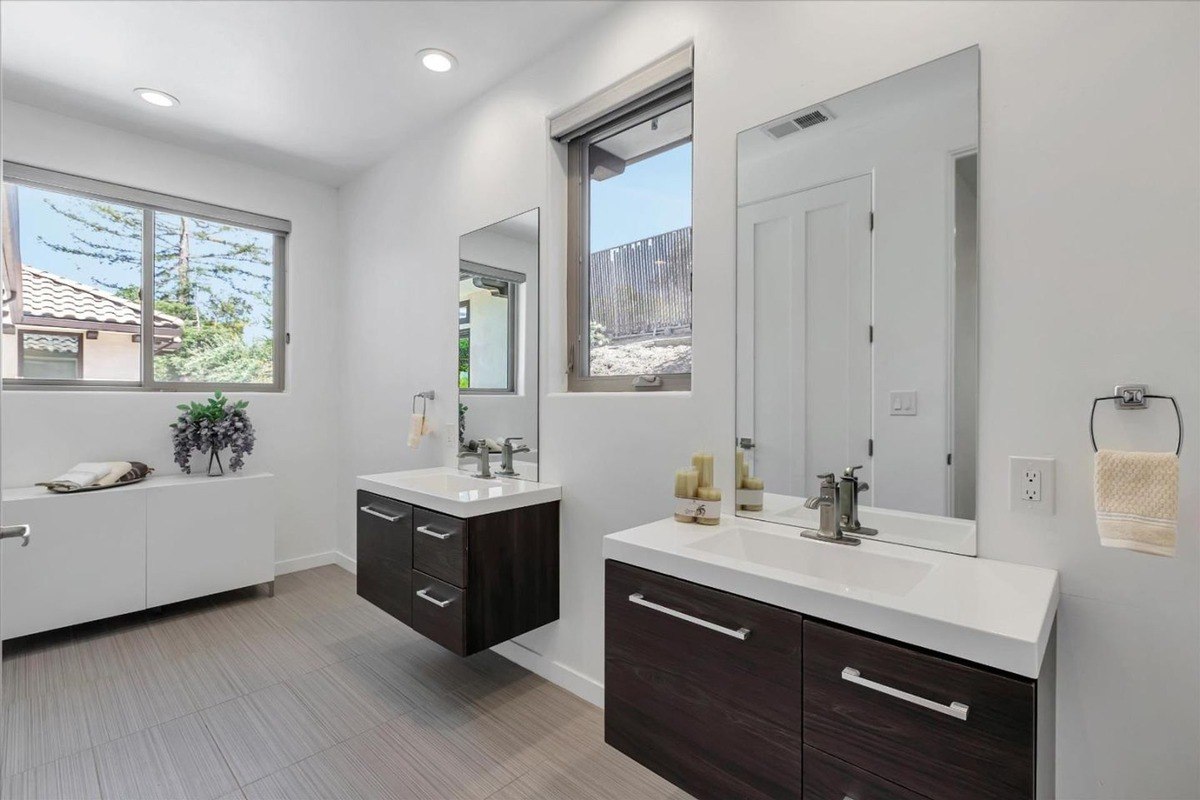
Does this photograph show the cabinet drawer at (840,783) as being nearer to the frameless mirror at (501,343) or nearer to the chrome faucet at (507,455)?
the frameless mirror at (501,343)

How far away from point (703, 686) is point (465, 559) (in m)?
1.04

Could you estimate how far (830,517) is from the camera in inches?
61.2

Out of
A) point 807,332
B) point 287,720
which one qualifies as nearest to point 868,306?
point 807,332

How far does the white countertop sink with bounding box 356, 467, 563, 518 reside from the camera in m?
2.08

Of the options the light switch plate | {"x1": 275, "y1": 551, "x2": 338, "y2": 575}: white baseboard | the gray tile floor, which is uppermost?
the light switch plate

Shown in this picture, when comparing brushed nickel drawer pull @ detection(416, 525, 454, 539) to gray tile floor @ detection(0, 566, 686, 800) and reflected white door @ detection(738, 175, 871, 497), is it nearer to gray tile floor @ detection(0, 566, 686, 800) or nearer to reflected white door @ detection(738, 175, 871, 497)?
gray tile floor @ detection(0, 566, 686, 800)

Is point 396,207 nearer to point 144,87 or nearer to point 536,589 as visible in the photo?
point 144,87

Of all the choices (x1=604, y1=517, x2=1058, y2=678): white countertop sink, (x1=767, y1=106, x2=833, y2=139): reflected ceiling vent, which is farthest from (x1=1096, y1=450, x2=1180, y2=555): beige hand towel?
(x1=767, y1=106, x2=833, y2=139): reflected ceiling vent

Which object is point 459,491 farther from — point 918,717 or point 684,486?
point 918,717

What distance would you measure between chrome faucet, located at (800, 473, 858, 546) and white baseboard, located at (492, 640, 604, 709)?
46.0 inches

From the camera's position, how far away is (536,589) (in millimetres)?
2301

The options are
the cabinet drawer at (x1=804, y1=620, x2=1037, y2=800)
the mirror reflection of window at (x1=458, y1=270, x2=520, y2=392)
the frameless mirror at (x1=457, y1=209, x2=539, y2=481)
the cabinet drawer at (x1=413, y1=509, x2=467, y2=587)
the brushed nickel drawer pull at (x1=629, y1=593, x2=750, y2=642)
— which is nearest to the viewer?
the cabinet drawer at (x1=804, y1=620, x2=1037, y2=800)

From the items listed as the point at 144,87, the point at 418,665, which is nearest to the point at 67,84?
the point at 144,87

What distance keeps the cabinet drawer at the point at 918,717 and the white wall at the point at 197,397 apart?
3.62 metres
